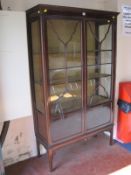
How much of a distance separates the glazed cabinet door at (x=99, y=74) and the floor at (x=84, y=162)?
369mm

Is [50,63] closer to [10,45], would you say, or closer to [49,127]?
[10,45]

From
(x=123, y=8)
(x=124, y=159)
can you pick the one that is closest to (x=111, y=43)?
(x=123, y=8)

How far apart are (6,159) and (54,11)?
5.83 feet

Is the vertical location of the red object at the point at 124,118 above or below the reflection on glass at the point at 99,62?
below

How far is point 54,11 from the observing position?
6.22ft

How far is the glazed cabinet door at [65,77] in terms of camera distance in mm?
2105

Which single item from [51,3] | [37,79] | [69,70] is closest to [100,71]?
[69,70]

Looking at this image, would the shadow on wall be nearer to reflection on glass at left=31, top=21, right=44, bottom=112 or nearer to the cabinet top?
reflection on glass at left=31, top=21, right=44, bottom=112

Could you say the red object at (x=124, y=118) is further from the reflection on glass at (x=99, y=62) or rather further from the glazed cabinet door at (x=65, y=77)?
the glazed cabinet door at (x=65, y=77)

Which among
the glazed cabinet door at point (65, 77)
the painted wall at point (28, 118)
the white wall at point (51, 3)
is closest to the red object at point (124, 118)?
the painted wall at point (28, 118)

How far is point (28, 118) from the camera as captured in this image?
7.77 feet

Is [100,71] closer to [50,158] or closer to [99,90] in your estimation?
[99,90]

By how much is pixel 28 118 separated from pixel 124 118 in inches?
53.1

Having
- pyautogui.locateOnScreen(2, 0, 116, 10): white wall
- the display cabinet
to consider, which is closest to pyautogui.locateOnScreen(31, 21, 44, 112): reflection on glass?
the display cabinet
